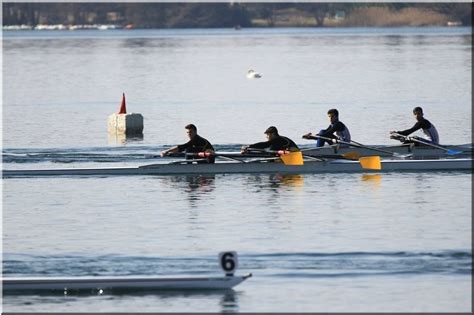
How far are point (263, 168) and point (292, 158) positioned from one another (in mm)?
901

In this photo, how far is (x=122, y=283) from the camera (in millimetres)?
20562

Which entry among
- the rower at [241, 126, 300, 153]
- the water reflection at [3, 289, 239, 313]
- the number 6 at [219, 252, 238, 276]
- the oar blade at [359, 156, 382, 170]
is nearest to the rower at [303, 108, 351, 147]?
the oar blade at [359, 156, 382, 170]

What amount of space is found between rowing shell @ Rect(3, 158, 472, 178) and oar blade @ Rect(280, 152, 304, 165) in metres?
0.21

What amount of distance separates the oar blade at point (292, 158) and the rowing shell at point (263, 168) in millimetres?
214

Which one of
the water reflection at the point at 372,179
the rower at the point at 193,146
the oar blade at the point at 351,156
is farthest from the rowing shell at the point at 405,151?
the rower at the point at 193,146

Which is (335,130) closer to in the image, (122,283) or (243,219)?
(243,219)

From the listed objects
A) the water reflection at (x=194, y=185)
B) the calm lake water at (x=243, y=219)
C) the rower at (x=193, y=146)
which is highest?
the rower at (x=193, y=146)

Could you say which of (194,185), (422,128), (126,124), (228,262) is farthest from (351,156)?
(228,262)

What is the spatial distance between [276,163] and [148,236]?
293 inches

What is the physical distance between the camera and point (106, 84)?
3152 inches

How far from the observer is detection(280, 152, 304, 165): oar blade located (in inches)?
1268

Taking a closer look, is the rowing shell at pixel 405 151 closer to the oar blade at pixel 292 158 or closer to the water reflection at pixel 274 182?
the water reflection at pixel 274 182

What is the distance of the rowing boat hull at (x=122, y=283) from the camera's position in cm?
2048

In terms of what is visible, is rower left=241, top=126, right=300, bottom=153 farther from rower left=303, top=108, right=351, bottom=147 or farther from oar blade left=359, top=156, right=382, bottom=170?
rower left=303, top=108, right=351, bottom=147
